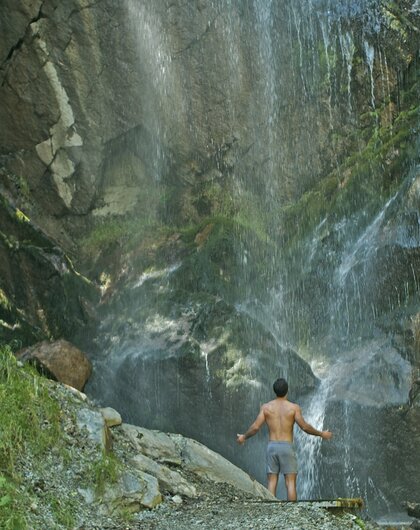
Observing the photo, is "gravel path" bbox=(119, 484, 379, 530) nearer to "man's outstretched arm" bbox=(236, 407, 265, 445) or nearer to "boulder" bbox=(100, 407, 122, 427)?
"man's outstretched arm" bbox=(236, 407, 265, 445)

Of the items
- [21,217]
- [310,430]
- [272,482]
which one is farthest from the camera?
[21,217]

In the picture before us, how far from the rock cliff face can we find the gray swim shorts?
5027 mm

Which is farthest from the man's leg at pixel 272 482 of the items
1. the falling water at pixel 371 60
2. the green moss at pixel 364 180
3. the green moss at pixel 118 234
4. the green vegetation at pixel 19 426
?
the falling water at pixel 371 60

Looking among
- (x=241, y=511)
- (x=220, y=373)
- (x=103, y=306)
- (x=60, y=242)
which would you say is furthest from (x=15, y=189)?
(x=241, y=511)

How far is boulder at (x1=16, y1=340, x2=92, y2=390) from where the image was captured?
11.1 metres

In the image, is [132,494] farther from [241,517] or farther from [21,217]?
[21,217]

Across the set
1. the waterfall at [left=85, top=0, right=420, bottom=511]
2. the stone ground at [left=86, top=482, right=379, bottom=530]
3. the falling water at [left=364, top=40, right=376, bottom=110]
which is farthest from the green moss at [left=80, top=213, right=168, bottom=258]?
the stone ground at [left=86, top=482, right=379, bottom=530]

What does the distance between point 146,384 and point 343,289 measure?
3979mm

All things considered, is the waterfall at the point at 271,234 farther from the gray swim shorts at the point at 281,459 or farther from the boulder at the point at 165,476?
the boulder at the point at 165,476

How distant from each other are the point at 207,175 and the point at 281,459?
895 cm

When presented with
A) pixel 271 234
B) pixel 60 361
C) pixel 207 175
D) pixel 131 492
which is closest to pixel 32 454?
pixel 131 492

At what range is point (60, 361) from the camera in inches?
445

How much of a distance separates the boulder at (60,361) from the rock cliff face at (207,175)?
1.71m

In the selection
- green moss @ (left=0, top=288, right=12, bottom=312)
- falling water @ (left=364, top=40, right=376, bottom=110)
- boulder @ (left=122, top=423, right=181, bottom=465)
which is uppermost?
falling water @ (left=364, top=40, right=376, bottom=110)
